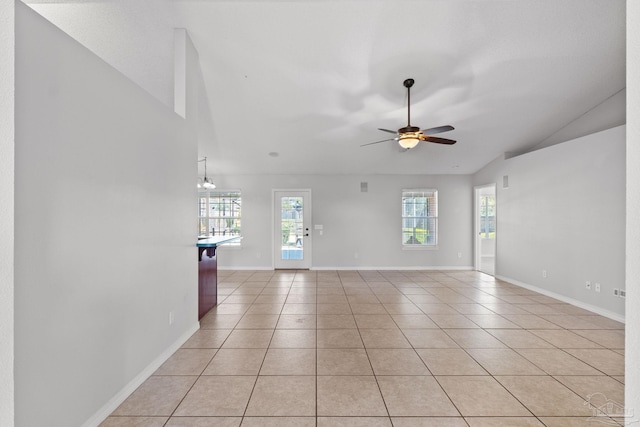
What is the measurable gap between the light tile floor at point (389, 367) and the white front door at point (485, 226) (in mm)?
2589

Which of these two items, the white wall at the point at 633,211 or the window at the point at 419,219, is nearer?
the white wall at the point at 633,211

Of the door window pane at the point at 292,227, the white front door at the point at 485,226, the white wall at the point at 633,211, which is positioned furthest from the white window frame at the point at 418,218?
the white wall at the point at 633,211

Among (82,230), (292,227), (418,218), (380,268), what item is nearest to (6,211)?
(82,230)

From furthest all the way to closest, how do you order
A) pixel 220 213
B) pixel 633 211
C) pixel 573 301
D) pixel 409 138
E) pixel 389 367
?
pixel 220 213, pixel 573 301, pixel 409 138, pixel 389 367, pixel 633 211

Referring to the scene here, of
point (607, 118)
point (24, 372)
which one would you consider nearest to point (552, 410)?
point (24, 372)

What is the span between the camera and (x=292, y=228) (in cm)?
723

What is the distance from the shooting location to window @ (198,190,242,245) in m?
7.26

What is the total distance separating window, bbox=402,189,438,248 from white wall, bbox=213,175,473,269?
0.14 m

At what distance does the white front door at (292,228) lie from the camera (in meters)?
7.19

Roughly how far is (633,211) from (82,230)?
253cm

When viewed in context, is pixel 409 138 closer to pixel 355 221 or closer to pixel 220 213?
pixel 355 221

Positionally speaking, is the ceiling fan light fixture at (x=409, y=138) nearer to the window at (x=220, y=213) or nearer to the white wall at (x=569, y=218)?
the white wall at (x=569, y=218)

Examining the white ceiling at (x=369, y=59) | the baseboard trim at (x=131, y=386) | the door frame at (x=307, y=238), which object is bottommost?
the baseboard trim at (x=131, y=386)

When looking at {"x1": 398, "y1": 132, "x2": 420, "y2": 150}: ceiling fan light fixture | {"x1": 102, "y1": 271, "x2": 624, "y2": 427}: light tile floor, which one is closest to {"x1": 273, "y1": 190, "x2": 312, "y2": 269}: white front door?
{"x1": 102, "y1": 271, "x2": 624, "y2": 427}: light tile floor
